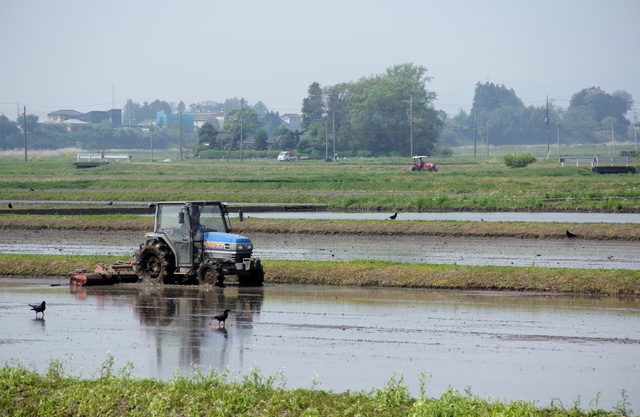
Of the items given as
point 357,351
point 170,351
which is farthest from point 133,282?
point 357,351

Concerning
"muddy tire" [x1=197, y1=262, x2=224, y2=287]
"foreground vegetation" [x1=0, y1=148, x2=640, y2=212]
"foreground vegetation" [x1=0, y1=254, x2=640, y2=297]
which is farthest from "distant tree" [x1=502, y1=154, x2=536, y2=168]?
"muddy tire" [x1=197, y1=262, x2=224, y2=287]

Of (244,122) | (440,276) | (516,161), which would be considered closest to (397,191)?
(516,161)

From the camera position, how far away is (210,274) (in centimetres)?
2219

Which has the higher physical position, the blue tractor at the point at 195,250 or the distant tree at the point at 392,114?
the distant tree at the point at 392,114

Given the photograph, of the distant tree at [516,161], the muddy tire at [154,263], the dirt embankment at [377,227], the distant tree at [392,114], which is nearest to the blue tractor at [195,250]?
the muddy tire at [154,263]

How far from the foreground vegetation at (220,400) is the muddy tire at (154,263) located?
10.4 meters

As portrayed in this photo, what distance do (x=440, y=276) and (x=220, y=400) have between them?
39.7ft

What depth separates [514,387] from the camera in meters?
11.9

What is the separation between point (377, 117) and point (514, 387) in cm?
15253

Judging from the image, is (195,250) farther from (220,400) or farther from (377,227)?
(377,227)

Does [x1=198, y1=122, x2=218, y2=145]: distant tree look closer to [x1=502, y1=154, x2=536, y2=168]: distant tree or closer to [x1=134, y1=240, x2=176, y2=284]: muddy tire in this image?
[x1=502, y1=154, x2=536, y2=168]: distant tree

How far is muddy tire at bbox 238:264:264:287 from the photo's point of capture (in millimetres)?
22359

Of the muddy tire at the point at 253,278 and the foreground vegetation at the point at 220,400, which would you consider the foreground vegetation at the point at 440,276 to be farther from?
the foreground vegetation at the point at 220,400

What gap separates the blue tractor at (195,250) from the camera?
22.2 metres
